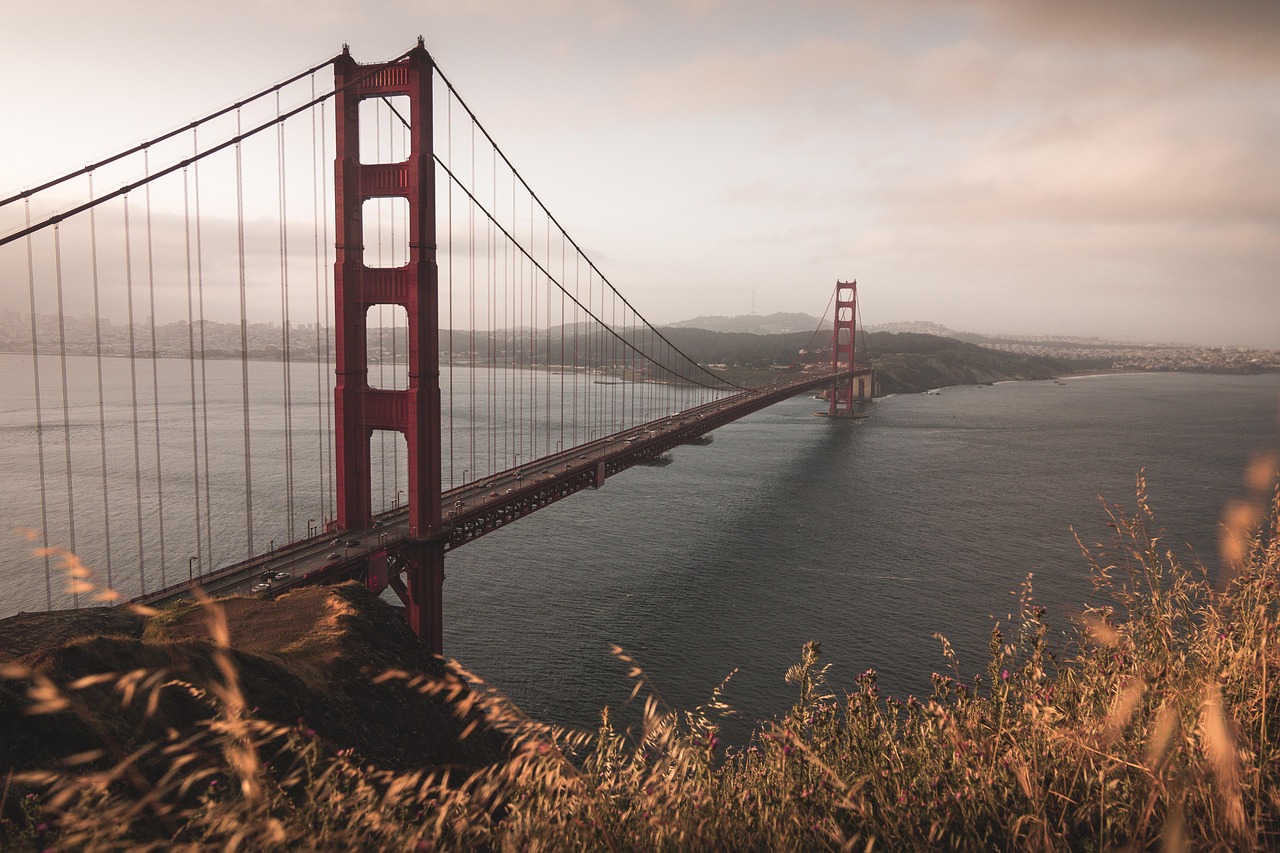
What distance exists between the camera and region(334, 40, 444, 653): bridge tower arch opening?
71.9 ft

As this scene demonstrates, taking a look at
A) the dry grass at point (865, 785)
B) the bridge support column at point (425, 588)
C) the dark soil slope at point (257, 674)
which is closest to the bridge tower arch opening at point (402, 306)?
the bridge support column at point (425, 588)

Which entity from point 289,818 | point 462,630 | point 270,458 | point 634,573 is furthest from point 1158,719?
point 270,458

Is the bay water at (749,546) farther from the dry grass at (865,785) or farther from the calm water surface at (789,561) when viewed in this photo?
the dry grass at (865,785)

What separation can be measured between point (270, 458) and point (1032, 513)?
59.0 meters

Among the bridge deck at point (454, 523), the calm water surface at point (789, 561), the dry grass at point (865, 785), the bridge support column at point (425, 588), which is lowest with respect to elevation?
the calm water surface at point (789, 561)

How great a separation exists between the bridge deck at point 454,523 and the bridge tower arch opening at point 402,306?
41.2 inches

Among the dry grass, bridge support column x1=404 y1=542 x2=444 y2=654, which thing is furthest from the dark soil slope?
bridge support column x1=404 y1=542 x2=444 y2=654

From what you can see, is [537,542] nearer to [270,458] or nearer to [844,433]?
[270,458]

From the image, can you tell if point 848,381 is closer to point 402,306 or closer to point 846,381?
point 846,381

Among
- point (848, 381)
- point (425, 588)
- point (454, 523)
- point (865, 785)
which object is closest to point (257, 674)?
point (865, 785)

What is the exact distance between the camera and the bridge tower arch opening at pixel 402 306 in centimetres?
2191

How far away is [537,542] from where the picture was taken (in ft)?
134

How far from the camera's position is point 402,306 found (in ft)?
71.9

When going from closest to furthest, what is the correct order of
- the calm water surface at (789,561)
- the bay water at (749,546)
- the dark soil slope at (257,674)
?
the dark soil slope at (257,674)
the calm water surface at (789,561)
the bay water at (749,546)
